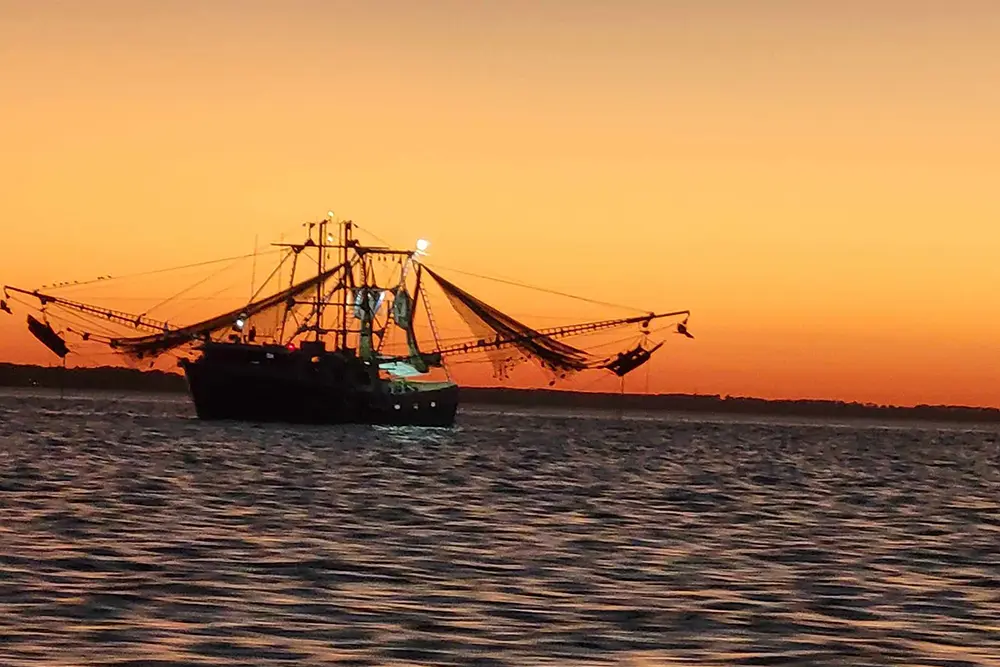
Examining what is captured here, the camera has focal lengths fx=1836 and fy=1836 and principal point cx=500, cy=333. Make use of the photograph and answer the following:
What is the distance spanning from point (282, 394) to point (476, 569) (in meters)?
101

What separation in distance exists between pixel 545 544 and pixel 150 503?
13077 millimetres

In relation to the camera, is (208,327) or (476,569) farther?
(208,327)

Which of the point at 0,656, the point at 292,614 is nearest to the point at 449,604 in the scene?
the point at 292,614

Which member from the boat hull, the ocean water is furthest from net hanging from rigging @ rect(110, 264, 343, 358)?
the ocean water

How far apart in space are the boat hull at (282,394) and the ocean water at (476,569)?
62.3 m

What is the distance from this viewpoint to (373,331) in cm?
15062

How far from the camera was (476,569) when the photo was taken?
32.1 m

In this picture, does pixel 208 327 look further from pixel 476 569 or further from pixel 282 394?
pixel 476 569

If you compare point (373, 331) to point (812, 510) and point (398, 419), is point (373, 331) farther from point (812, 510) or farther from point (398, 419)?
point (812, 510)

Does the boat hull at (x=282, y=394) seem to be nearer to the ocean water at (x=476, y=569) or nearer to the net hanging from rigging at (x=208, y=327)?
the net hanging from rigging at (x=208, y=327)

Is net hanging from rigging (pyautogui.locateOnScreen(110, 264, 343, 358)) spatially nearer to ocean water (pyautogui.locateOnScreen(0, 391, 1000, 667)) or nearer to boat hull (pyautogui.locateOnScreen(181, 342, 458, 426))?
boat hull (pyautogui.locateOnScreen(181, 342, 458, 426))

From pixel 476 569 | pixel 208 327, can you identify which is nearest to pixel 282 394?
pixel 208 327

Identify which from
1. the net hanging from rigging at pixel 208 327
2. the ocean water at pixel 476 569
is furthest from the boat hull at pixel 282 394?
the ocean water at pixel 476 569

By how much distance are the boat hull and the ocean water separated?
62349 mm
